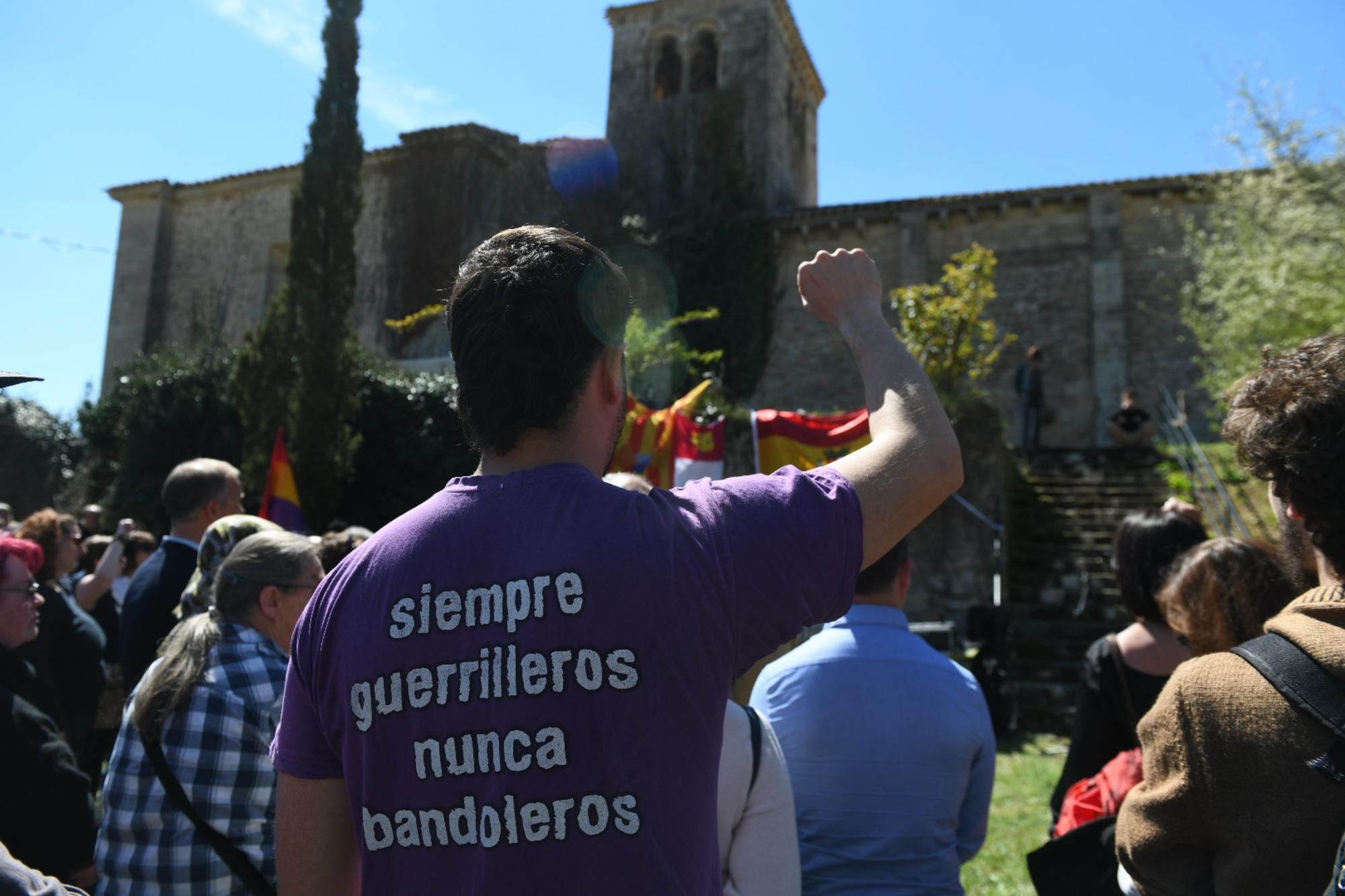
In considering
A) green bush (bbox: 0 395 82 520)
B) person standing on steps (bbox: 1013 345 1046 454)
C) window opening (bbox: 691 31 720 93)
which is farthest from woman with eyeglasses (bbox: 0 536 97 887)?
window opening (bbox: 691 31 720 93)

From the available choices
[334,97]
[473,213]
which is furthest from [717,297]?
[334,97]

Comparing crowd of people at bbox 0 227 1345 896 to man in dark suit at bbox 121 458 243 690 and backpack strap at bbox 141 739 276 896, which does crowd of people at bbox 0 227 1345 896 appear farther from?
man in dark suit at bbox 121 458 243 690

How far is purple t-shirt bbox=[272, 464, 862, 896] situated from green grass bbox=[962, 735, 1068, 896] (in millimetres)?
2780

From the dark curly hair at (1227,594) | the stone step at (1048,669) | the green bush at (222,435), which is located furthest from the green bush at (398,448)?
the dark curly hair at (1227,594)

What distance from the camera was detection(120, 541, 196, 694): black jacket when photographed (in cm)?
380

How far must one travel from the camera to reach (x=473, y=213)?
75.8 ft

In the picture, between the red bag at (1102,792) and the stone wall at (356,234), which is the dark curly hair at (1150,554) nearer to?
the red bag at (1102,792)

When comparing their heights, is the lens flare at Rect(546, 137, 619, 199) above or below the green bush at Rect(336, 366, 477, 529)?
above

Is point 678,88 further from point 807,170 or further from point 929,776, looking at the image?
point 929,776

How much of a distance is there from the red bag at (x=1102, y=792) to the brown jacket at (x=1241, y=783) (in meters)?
0.98

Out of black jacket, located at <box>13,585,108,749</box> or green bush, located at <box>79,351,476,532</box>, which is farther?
green bush, located at <box>79,351,476,532</box>

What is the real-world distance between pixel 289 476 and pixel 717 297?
44.5 feet

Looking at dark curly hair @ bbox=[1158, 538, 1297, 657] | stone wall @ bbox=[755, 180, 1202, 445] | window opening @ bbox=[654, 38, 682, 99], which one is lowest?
dark curly hair @ bbox=[1158, 538, 1297, 657]

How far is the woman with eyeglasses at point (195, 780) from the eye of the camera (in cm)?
250
